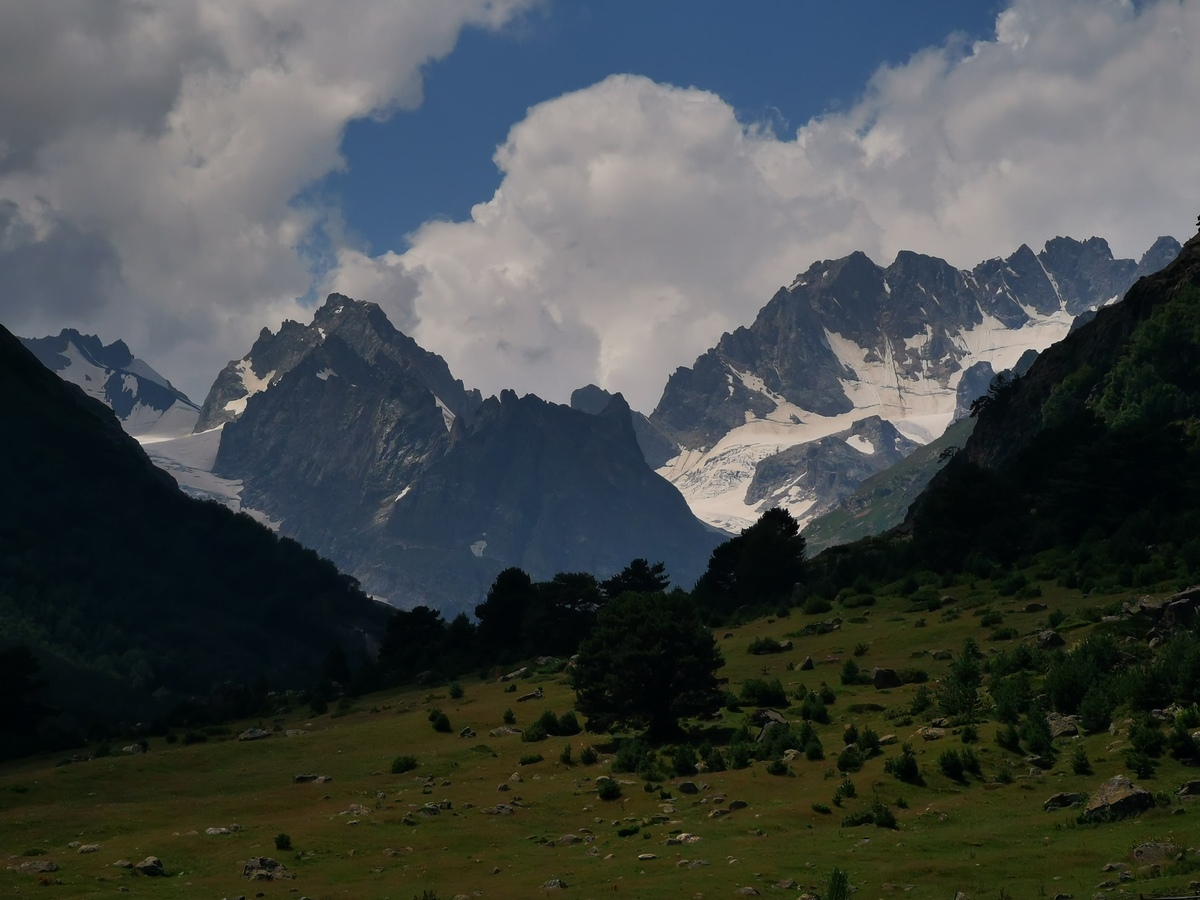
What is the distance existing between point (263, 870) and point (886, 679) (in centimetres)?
3247

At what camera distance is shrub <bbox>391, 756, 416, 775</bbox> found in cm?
5508

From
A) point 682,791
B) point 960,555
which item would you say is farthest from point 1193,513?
point 682,791

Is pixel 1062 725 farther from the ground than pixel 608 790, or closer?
farther from the ground

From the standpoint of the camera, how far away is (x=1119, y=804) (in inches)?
1339

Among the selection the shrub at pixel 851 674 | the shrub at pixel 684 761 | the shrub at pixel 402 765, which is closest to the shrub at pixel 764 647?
the shrub at pixel 851 674

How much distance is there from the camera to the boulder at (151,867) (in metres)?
36.3

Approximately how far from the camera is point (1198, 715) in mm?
40281

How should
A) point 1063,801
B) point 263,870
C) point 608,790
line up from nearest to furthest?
point 263,870
point 1063,801
point 608,790

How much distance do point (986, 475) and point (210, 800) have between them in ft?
233

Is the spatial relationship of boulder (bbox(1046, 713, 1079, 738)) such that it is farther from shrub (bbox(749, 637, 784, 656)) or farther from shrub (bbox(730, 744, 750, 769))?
shrub (bbox(749, 637, 784, 656))

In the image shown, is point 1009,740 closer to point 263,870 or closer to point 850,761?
point 850,761

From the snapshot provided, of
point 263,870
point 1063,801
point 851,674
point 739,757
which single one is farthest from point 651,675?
point 263,870

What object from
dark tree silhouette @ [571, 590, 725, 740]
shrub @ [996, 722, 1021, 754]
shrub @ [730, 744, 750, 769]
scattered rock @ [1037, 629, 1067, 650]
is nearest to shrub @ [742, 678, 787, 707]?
dark tree silhouette @ [571, 590, 725, 740]

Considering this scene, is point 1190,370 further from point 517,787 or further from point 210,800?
point 210,800
